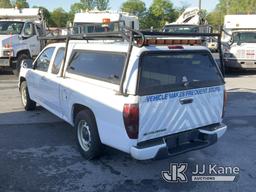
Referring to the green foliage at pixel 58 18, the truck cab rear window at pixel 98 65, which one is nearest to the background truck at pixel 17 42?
the truck cab rear window at pixel 98 65

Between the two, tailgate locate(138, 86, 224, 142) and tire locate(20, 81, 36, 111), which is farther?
tire locate(20, 81, 36, 111)

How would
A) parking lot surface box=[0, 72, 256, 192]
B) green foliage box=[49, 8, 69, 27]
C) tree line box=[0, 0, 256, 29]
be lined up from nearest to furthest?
parking lot surface box=[0, 72, 256, 192] → tree line box=[0, 0, 256, 29] → green foliage box=[49, 8, 69, 27]

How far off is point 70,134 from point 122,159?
63.1 inches

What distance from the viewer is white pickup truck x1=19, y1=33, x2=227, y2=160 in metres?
4.61

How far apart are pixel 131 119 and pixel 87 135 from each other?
131 cm

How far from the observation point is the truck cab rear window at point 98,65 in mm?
4957

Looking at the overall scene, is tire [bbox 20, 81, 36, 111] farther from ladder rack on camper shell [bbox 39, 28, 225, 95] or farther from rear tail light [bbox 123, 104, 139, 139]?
rear tail light [bbox 123, 104, 139, 139]

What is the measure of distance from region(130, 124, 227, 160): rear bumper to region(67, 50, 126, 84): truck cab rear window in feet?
3.02

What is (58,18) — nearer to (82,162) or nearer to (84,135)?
(84,135)

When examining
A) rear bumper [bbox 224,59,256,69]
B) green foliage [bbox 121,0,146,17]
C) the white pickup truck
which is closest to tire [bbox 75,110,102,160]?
the white pickup truck

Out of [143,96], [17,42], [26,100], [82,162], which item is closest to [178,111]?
[143,96]

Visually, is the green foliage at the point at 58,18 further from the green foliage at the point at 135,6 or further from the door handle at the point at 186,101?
the door handle at the point at 186,101

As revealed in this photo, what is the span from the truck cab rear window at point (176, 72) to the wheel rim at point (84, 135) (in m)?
1.34

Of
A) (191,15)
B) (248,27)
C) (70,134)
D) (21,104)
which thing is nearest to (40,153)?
(70,134)
